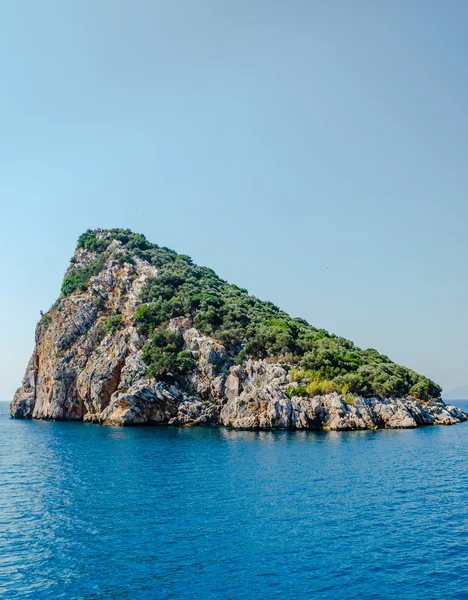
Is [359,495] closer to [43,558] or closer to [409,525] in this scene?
[409,525]

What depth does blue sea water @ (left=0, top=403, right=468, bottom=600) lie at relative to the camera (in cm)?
2397

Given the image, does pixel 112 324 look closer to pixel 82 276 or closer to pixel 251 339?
pixel 82 276

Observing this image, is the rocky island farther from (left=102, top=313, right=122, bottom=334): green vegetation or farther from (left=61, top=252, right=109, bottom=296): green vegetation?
(left=61, top=252, right=109, bottom=296): green vegetation

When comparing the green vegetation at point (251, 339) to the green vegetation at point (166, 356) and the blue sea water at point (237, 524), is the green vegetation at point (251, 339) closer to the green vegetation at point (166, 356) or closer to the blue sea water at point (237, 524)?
the green vegetation at point (166, 356)

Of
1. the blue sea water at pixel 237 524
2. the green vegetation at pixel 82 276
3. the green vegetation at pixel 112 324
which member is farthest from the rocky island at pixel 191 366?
the blue sea water at pixel 237 524

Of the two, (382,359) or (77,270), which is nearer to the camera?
(382,359)

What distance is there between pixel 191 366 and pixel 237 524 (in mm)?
67640

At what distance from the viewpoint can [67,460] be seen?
57281 mm

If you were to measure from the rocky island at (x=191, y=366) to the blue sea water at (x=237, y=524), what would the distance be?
24.9m

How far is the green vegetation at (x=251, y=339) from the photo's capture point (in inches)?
3580

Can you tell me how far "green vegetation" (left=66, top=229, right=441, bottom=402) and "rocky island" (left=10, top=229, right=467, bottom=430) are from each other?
10.7 inches

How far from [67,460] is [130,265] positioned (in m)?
81.5

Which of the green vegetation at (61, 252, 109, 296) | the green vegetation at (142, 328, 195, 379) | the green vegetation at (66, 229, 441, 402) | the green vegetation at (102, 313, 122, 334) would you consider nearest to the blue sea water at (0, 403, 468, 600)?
the green vegetation at (66, 229, 441, 402)

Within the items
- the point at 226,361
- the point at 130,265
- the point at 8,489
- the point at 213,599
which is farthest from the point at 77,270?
the point at 213,599
